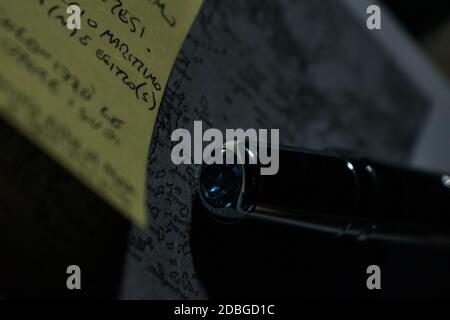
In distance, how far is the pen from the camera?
372 millimetres

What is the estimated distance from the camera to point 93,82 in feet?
1.02

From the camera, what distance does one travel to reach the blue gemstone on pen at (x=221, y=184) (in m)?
0.37

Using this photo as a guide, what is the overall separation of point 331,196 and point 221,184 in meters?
0.07

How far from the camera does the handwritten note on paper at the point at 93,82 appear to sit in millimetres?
272

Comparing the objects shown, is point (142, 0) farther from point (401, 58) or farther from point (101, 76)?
point (401, 58)

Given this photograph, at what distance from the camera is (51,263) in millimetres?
369

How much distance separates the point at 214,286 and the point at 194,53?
0.52ft

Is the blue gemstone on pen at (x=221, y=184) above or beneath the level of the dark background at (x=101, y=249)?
above

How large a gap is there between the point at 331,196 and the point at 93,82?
0.56 ft

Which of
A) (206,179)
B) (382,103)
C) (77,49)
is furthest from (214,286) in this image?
(382,103)

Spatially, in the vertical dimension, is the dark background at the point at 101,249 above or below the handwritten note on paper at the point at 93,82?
below

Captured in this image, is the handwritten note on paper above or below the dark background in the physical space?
above

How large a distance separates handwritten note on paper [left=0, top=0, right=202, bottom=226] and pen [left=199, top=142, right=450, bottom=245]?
6cm

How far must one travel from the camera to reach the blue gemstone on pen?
14.5 inches
